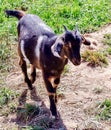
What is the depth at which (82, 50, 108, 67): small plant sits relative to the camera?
6.22m

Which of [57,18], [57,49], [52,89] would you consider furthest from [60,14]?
[57,49]

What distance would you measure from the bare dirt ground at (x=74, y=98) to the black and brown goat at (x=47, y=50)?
0.50ft

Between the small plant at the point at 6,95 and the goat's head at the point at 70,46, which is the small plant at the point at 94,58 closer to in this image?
the small plant at the point at 6,95

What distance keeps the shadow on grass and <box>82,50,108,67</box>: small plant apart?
1.21 meters

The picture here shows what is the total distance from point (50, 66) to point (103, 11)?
3.24 m

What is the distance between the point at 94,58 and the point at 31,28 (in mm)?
1331

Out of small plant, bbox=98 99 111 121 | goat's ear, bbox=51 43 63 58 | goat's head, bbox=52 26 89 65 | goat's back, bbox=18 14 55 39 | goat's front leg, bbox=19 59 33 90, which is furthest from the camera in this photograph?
goat's front leg, bbox=19 59 33 90

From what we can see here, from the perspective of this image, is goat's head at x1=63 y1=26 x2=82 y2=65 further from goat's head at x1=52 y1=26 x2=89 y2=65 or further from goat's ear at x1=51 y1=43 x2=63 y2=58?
goat's ear at x1=51 y1=43 x2=63 y2=58

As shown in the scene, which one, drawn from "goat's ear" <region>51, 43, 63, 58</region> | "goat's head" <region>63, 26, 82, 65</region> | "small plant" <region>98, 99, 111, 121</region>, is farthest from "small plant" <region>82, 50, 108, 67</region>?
"goat's head" <region>63, 26, 82, 65</region>

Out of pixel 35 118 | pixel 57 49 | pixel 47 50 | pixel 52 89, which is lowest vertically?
pixel 35 118

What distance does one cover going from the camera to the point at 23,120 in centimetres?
511

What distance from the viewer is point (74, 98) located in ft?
18.0

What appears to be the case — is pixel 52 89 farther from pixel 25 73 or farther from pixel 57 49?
pixel 25 73

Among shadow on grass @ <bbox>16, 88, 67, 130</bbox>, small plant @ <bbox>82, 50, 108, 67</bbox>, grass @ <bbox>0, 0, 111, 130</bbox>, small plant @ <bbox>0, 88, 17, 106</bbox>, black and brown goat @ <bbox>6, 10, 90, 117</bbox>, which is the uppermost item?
black and brown goat @ <bbox>6, 10, 90, 117</bbox>
